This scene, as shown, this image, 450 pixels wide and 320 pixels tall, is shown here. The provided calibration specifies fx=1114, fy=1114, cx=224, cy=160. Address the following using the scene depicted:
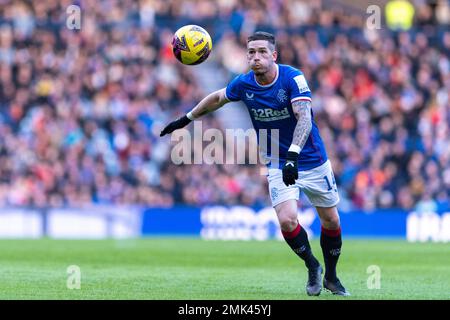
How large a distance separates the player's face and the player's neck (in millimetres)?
89

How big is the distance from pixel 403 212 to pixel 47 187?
27.4 feet

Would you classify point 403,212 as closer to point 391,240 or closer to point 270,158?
point 391,240

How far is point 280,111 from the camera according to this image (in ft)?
37.8

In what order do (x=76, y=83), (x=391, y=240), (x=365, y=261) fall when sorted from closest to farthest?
1. (x=365, y=261)
2. (x=391, y=240)
3. (x=76, y=83)

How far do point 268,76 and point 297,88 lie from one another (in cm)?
37

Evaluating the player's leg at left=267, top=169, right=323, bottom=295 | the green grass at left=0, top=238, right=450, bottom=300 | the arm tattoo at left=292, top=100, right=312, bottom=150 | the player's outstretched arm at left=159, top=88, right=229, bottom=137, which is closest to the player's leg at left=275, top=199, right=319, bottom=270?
the player's leg at left=267, top=169, right=323, bottom=295

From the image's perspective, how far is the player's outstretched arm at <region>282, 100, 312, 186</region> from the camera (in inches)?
430

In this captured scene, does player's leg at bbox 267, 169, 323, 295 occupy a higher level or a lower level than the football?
lower

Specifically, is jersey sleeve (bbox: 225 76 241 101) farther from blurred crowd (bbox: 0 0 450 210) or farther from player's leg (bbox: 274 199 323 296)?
blurred crowd (bbox: 0 0 450 210)

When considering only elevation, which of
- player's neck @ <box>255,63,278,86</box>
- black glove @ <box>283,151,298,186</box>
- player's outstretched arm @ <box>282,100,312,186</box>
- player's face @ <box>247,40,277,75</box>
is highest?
player's face @ <box>247,40,277,75</box>

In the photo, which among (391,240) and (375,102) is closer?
(391,240)

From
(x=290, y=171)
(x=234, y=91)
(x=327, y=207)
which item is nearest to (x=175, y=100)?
(x=234, y=91)
